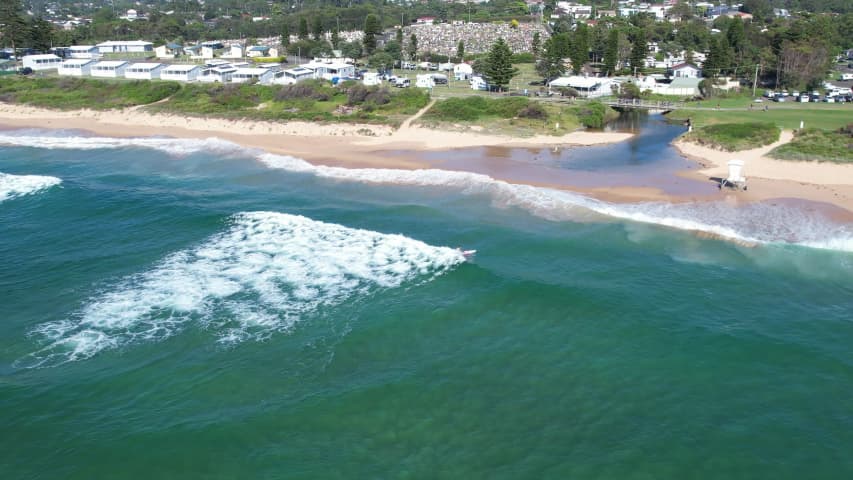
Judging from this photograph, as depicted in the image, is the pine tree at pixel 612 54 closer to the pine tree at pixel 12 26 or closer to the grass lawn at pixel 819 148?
the grass lawn at pixel 819 148

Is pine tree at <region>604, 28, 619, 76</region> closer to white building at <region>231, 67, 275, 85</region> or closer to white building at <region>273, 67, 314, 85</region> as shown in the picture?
white building at <region>273, 67, 314, 85</region>

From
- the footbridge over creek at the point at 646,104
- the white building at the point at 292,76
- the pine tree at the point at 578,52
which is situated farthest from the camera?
the white building at the point at 292,76

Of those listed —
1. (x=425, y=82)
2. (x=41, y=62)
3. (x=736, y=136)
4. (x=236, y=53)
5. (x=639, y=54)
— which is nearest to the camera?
(x=736, y=136)

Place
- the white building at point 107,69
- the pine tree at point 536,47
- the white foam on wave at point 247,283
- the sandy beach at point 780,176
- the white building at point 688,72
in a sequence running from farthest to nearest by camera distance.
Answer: the pine tree at point 536,47 → the white building at point 107,69 → the white building at point 688,72 → the sandy beach at point 780,176 → the white foam on wave at point 247,283

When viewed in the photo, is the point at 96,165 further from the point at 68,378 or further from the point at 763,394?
the point at 763,394

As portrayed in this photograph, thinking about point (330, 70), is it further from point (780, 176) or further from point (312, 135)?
point (780, 176)

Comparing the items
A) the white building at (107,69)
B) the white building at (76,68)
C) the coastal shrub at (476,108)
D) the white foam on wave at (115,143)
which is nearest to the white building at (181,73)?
the white building at (107,69)

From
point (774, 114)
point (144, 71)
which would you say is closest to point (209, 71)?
point (144, 71)
